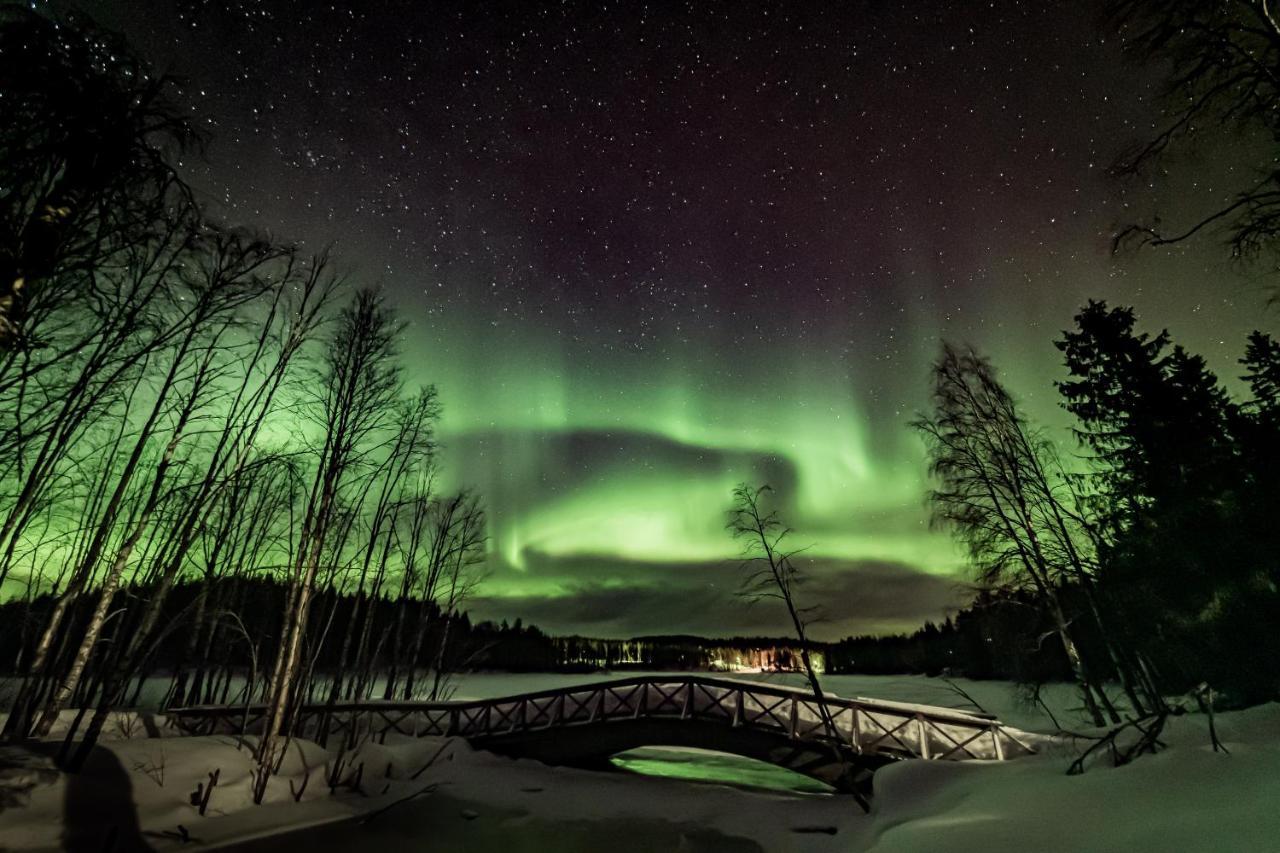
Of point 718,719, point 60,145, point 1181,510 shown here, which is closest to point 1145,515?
point 1181,510

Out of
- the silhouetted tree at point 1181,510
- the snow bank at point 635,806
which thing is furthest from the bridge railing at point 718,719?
the silhouetted tree at point 1181,510

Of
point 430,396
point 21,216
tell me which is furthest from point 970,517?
point 21,216

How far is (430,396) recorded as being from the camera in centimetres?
1288

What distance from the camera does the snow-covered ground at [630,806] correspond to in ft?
Answer: 13.3

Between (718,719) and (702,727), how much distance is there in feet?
2.10

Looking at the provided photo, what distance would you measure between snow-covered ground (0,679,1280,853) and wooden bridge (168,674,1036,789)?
4.02 ft

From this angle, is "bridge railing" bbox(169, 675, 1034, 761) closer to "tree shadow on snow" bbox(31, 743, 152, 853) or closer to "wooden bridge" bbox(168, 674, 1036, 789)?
"wooden bridge" bbox(168, 674, 1036, 789)

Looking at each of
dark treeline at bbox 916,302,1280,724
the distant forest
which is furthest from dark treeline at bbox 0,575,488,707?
dark treeline at bbox 916,302,1280,724

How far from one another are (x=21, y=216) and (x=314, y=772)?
454 inches

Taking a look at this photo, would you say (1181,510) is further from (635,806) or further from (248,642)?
(248,642)

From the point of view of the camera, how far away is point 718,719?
1502 centimetres

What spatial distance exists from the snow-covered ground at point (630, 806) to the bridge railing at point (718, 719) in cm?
156

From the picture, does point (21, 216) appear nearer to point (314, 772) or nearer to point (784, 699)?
point (314, 772)

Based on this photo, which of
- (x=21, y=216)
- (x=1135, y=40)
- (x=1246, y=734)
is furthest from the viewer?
(x=1135, y=40)
